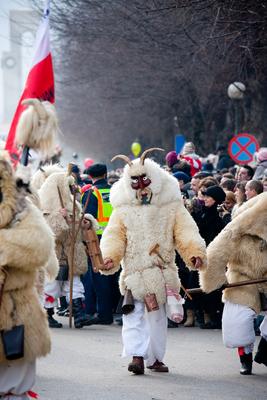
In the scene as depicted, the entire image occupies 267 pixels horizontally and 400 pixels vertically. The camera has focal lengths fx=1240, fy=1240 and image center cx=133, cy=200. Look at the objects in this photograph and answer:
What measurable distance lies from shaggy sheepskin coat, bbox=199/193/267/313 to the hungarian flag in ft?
7.88

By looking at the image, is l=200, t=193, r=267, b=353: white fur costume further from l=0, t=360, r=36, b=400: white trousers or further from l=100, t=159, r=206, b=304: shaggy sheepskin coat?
l=0, t=360, r=36, b=400: white trousers

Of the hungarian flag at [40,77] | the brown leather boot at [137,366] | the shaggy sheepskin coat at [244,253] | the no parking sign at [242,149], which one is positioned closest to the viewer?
the hungarian flag at [40,77]

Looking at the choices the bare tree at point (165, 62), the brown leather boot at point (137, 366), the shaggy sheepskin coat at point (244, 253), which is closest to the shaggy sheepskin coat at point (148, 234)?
the shaggy sheepskin coat at point (244, 253)

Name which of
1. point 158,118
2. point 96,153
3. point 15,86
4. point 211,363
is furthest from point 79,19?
point 15,86

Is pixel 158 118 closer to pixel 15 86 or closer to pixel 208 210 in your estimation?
pixel 208 210

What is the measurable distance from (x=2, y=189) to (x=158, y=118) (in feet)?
143

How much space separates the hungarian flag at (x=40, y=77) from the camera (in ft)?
27.4

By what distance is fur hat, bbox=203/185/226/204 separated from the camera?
555 inches

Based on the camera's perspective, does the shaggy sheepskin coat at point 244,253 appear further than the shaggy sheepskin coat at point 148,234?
No

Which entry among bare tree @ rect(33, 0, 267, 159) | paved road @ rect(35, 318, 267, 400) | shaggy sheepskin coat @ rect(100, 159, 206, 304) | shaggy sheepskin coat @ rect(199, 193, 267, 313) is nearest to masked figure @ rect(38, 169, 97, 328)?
paved road @ rect(35, 318, 267, 400)

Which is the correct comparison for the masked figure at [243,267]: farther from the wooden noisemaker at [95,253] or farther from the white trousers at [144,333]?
the wooden noisemaker at [95,253]

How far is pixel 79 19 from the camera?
107 feet

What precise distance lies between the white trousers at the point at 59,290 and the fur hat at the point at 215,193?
6.24ft

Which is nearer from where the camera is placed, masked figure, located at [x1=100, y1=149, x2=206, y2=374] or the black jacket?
masked figure, located at [x1=100, y1=149, x2=206, y2=374]
